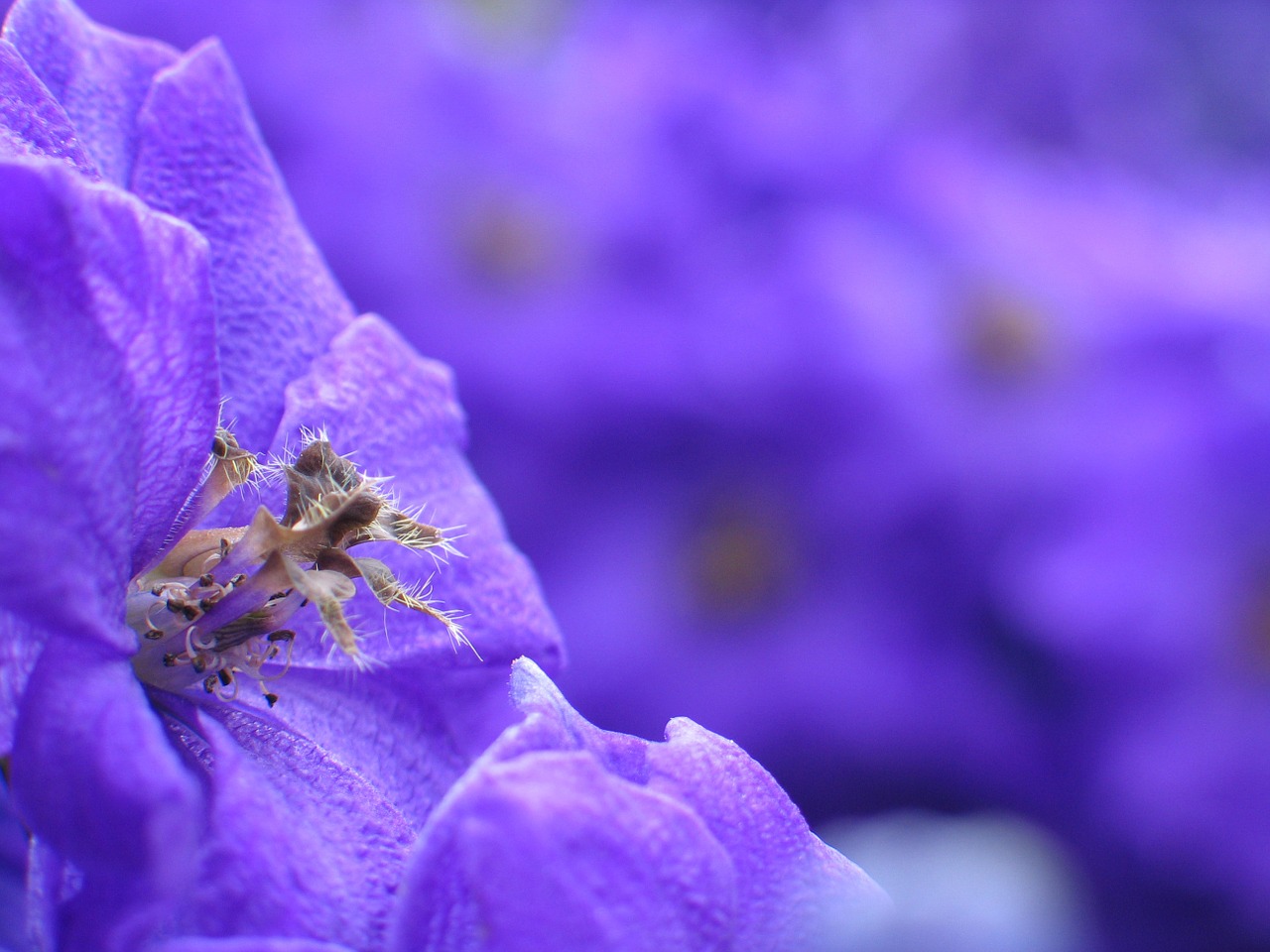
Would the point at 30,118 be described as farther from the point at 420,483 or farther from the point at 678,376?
the point at 678,376

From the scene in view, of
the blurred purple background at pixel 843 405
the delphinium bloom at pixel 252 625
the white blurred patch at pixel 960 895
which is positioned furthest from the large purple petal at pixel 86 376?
the blurred purple background at pixel 843 405

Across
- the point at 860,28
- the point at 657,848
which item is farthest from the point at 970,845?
the point at 860,28

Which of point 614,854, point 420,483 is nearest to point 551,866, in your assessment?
point 614,854

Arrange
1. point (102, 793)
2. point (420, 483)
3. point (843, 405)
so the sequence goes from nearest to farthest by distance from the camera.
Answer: point (102, 793) < point (420, 483) < point (843, 405)

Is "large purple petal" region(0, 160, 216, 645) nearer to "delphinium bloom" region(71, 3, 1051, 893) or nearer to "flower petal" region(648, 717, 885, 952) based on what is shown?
"flower petal" region(648, 717, 885, 952)

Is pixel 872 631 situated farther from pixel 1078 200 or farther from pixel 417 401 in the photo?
pixel 417 401

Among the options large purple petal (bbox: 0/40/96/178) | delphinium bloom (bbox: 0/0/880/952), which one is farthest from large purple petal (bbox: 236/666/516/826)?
large purple petal (bbox: 0/40/96/178)

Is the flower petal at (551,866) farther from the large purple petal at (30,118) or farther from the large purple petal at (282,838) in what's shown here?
the large purple petal at (30,118)
